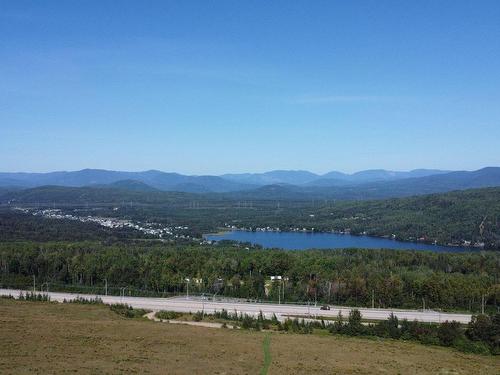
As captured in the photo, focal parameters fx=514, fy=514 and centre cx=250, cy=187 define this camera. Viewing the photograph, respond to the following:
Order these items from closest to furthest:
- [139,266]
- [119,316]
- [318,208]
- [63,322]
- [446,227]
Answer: [63,322]
[119,316]
[139,266]
[446,227]
[318,208]

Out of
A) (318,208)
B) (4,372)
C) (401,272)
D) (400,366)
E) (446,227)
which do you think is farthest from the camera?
(318,208)

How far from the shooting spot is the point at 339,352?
30781mm

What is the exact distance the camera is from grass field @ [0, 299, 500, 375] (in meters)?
25.1

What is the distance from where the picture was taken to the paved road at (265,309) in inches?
1734

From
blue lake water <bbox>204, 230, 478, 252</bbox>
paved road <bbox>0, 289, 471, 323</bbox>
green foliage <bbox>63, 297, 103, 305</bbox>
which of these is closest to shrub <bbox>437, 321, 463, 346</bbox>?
paved road <bbox>0, 289, 471, 323</bbox>

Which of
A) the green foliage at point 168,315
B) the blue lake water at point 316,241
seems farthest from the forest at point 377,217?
the green foliage at point 168,315

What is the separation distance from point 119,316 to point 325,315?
17.3 meters

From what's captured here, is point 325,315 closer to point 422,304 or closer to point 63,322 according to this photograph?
point 422,304

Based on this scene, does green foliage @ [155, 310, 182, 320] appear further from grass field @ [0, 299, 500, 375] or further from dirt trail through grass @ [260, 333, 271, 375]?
dirt trail through grass @ [260, 333, 271, 375]

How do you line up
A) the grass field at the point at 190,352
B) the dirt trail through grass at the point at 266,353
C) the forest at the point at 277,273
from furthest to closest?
the forest at the point at 277,273, the dirt trail through grass at the point at 266,353, the grass field at the point at 190,352

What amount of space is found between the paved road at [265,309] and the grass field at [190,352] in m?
8.13

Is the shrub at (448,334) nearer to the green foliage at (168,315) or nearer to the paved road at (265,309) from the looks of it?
the paved road at (265,309)

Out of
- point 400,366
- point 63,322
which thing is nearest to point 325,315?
point 400,366

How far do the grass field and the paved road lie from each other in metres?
8.13
